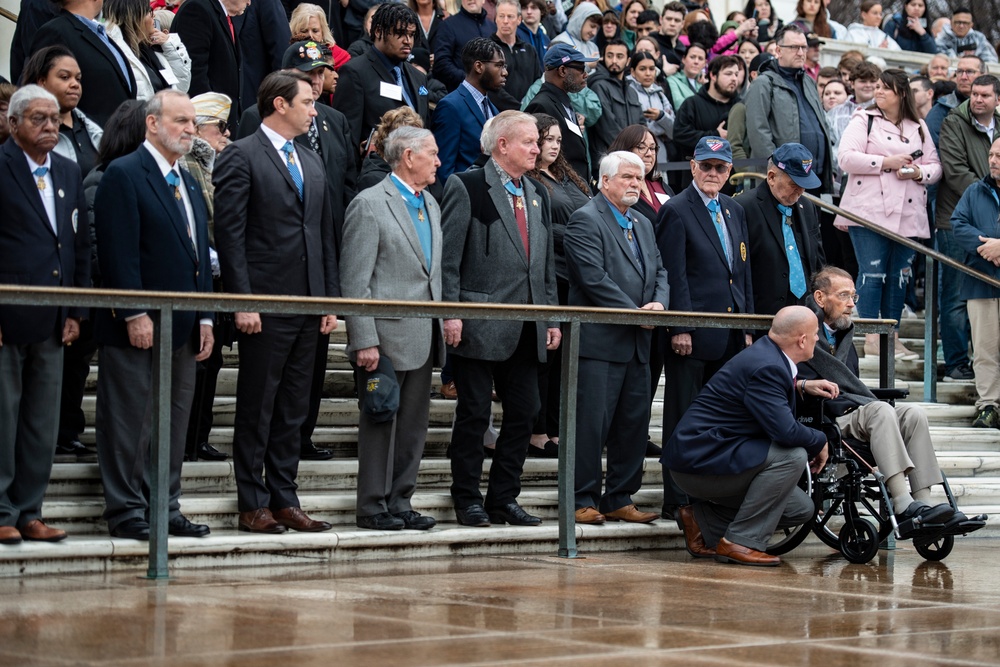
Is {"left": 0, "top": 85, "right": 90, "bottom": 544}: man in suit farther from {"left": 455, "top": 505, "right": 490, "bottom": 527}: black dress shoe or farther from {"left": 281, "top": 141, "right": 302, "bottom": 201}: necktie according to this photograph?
{"left": 455, "top": 505, "right": 490, "bottom": 527}: black dress shoe

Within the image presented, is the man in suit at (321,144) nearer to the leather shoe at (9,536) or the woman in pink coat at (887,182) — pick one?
the leather shoe at (9,536)

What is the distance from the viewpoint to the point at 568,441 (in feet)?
24.4

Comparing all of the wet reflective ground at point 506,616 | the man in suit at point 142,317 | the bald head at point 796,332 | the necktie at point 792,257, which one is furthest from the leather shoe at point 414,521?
the necktie at point 792,257

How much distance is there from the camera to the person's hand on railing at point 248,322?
7.07 metres

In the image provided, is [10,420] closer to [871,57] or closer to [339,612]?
[339,612]

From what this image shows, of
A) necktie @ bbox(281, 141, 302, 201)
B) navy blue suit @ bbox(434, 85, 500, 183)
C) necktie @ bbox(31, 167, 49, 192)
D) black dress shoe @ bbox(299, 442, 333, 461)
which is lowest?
black dress shoe @ bbox(299, 442, 333, 461)

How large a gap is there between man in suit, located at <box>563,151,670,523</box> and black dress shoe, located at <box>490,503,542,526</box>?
0.27 metres

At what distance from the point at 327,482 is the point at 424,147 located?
1710 mm

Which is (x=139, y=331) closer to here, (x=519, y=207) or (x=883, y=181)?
(x=519, y=207)

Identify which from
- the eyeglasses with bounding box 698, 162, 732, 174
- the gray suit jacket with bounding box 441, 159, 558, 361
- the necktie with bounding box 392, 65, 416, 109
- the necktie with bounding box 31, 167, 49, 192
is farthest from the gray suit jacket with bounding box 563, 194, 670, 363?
the necktie with bounding box 31, 167, 49, 192

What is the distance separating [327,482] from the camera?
26.0ft

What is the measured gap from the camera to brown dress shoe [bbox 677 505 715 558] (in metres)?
7.88

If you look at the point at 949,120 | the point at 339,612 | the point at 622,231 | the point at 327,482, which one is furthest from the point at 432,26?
the point at 339,612

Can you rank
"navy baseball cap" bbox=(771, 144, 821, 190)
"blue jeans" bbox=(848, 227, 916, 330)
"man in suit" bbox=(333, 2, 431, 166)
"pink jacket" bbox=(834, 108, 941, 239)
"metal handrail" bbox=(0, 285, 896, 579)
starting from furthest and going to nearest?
1. "pink jacket" bbox=(834, 108, 941, 239)
2. "blue jeans" bbox=(848, 227, 916, 330)
3. "man in suit" bbox=(333, 2, 431, 166)
4. "navy baseball cap" bbox=(771, 144, 821, 190)
5. "metal handrail" bbox=(0, 285, 896, 579)
